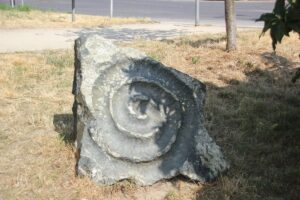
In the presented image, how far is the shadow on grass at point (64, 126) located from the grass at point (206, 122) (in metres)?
0.01

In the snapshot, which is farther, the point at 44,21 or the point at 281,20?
the point at 44,21

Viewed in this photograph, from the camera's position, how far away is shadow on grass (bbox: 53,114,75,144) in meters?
5.13

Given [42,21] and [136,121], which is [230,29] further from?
[42,21]

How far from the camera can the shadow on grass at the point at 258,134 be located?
424cm

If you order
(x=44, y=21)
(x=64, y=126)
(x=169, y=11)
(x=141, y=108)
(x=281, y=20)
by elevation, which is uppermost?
(x=169, y=11)

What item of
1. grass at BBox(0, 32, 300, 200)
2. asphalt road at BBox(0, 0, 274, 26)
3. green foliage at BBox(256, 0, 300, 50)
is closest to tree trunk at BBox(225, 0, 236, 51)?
grass at BBox(0, 32, 300, 200)

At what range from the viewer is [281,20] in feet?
11.9

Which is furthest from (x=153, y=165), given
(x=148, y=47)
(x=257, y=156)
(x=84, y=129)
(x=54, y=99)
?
(x=148, y=47)

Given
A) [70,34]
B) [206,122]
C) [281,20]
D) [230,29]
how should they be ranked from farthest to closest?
[70,34] < [230,29] < [206,122] < [281,20]

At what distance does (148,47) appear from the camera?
937cm

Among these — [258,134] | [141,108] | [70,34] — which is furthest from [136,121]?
[70,34]

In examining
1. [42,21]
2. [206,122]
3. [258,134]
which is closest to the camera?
[258,134]

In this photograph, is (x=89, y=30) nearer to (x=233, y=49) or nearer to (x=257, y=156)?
(x=233, y=49)

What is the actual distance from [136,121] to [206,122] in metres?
1.36
